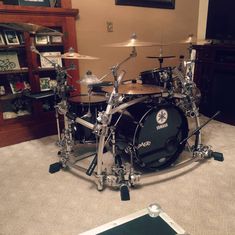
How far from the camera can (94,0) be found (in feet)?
9.41

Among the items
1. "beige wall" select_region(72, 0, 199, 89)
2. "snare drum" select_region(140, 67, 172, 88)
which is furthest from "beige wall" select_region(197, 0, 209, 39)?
"snare drum" select_region(140, 67, 172, 88)

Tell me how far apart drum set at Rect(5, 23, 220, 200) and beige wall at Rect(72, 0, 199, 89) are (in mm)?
902

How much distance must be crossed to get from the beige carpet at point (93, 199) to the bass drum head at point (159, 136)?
15 cm

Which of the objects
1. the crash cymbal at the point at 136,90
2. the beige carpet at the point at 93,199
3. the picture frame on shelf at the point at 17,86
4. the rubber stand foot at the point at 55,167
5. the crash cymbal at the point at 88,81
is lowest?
the beige carpet at the point at 93,199

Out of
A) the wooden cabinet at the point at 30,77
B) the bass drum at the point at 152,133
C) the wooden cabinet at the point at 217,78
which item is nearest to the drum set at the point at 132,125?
the bass drum at the point at 152,133

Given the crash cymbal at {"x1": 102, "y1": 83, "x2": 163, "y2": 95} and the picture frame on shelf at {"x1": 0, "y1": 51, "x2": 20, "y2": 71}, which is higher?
the picture frame on shelf at {"x1": 0, "y1": 51, "x2": 20, "y2": 71}

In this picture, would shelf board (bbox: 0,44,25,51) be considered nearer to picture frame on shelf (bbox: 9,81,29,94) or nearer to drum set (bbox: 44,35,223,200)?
picture frame on shelf (bbox: 9,81,29,94)

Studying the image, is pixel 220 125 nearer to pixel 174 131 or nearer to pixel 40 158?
pixel 174 131

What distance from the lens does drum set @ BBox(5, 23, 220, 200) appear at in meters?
1.80

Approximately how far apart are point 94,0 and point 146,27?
83 centimetres

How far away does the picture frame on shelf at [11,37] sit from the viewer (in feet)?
8.21

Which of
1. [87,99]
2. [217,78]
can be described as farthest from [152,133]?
[217,78]

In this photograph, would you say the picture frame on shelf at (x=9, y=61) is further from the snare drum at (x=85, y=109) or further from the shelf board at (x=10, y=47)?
the snare drum at (x=85, y=109)

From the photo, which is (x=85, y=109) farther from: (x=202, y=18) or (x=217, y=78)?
(x=202, y=18)
